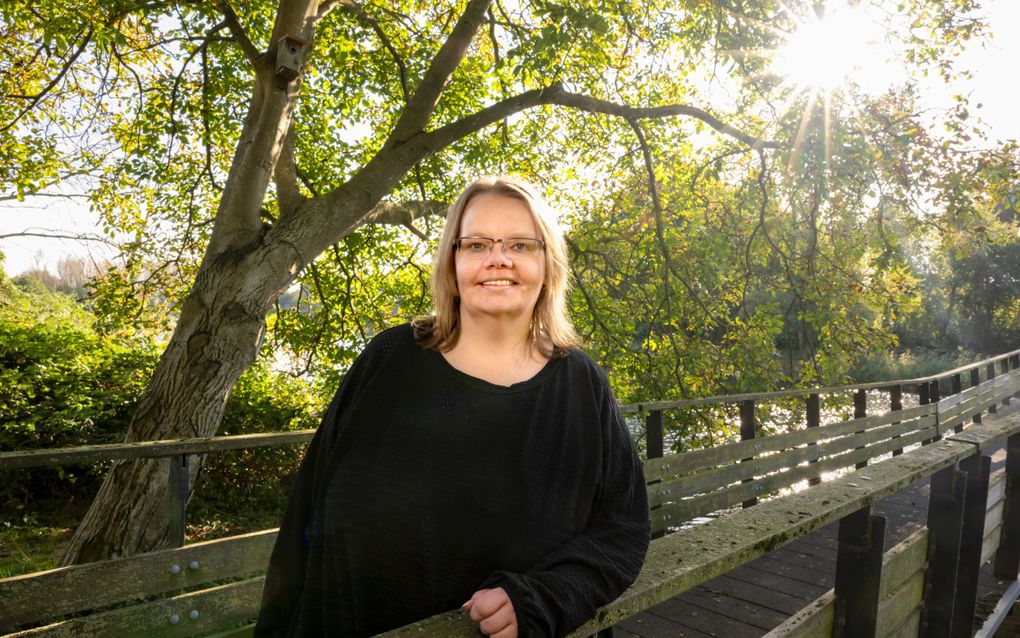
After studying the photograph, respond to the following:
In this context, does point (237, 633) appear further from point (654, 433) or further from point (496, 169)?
point (496, 169)

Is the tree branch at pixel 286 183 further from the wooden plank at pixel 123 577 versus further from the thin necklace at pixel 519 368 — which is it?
the thin necklace at pixel 519 368

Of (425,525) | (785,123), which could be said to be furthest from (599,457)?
(785,123)

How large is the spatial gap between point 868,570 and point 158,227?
973 centimetres

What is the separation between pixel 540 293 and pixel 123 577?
2.16 m

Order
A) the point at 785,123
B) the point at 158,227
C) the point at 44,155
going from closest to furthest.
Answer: the point at 785,123, the point at 44,155, the point at 158,227

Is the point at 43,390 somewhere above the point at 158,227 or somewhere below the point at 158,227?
below

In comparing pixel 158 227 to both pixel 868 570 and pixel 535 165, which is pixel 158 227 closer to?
pixel 535 165

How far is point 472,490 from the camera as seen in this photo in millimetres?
1602

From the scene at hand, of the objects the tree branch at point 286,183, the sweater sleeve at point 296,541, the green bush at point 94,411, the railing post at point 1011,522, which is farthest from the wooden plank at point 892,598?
the green bush at point 94,411

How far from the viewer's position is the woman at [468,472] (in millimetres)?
1588

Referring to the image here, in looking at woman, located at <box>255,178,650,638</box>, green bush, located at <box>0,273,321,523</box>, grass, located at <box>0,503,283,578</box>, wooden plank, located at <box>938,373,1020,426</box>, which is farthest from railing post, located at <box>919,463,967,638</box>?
wooden plank, located at <box>938,373,1020,426</box>

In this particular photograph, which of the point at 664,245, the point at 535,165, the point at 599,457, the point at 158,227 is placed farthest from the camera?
the point at 535,165

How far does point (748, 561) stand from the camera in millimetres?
1917

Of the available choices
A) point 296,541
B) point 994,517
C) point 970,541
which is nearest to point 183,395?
point 296,541
